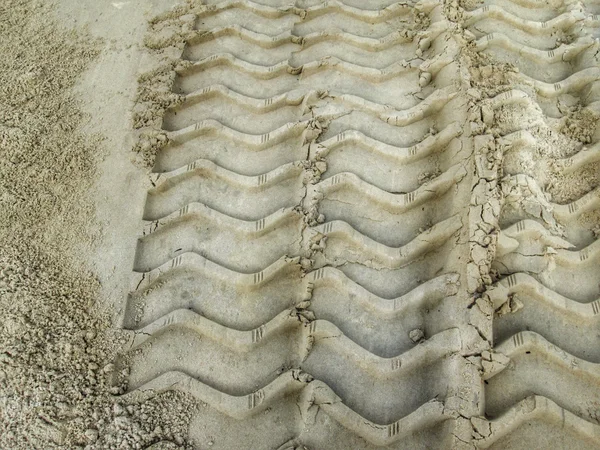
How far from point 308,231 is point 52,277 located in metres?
1.51

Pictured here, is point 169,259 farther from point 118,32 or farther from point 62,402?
point 118,32

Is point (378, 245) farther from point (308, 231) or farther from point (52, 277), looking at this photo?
point (52, 277)

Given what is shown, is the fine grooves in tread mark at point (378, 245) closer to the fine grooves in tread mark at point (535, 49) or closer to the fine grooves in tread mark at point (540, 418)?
the fine grooves in tread mark at point (540, 418)

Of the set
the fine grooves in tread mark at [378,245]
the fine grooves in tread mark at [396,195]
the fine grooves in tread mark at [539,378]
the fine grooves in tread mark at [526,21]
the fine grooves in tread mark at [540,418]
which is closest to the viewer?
the fine grooves in tread mark at [540,418]

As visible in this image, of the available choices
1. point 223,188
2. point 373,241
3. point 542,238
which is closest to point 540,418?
point 542,238

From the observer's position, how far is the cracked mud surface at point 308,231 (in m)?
2.40

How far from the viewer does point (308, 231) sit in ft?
9.48

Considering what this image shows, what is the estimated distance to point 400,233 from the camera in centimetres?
290

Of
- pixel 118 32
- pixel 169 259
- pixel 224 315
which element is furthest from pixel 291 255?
pixel 118 32

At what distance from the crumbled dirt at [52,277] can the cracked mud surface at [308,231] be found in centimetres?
1

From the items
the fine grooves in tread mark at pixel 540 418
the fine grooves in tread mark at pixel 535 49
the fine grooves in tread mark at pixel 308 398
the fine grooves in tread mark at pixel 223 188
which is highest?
the fine grooves in tread mark at pixel 535 49

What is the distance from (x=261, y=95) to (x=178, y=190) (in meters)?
0.95

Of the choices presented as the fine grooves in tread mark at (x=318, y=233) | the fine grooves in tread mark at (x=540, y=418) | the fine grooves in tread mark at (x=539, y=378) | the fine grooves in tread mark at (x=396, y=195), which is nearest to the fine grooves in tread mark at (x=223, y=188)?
the fine grooves in tread mark at (x=318, y=233)

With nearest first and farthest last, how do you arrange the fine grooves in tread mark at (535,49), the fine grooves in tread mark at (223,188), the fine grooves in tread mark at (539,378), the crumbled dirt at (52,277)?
the fine grooves in tread mark at (539,378)
the crumbled dirt at (52,277)
the fine grooves in tread mark at (223,188)
the fine grooves in tread mark at (535,49)
